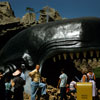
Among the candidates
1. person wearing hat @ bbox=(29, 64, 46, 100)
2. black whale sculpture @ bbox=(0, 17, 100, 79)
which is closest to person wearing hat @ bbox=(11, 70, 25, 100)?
person wearing hat @ bbox=(29, 64, 46, 100)

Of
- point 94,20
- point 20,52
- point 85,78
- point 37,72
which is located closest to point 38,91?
point 37,72

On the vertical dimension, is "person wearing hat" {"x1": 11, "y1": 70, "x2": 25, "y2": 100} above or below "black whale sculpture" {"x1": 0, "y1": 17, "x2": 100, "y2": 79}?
below

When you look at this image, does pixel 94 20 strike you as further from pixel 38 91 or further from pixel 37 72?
pixel 38 91

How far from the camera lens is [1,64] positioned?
4367 millimetres

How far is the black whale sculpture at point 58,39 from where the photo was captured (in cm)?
343

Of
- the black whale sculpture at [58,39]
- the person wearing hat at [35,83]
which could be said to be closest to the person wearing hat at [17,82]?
the person wearing hat at [35,83]

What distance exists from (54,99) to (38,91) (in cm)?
71

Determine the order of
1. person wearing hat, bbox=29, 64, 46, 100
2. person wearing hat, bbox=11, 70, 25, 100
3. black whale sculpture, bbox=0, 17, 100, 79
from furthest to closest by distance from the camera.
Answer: person wearing hat, bbox=29, 64, 46, 100, person wearing hat, bbox=11, 70, 25, 100, black whale sculpture, bbox=0, 17, 100, 79

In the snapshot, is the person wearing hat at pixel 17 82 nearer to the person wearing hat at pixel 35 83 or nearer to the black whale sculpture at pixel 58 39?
the person wearing hat at pixel 35 83

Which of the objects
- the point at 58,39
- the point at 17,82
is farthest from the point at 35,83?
the point at 58,39

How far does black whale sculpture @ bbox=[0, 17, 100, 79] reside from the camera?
3430 millimetres

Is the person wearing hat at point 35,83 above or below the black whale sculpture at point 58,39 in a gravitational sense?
below

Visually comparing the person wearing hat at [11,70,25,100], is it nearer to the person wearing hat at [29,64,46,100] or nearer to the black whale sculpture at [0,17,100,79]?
the person wearing hat at [29,64,46,100]

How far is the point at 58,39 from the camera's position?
3.60 m
